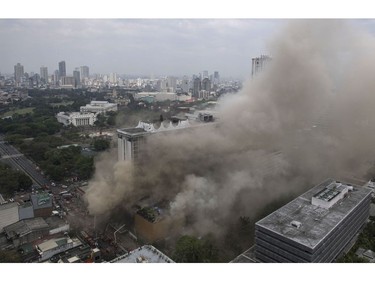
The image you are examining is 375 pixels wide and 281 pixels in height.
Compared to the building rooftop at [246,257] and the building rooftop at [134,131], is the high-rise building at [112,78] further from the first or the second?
the building rooftop at [246,257]

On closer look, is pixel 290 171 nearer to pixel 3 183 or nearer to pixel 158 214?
pixel 158 214

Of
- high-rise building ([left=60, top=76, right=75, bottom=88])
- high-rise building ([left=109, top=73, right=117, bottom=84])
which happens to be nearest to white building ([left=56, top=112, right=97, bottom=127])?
high-rise building ([left=60, top=76, right=75, bottom=88])

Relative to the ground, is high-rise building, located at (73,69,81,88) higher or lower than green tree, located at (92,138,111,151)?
higher

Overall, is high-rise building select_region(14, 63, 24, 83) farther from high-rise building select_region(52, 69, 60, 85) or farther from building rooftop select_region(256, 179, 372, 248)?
building rooftop select_region(256, 179, 372, 248)

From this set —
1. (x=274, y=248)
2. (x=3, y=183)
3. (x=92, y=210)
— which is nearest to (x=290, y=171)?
(x=274, y=248)

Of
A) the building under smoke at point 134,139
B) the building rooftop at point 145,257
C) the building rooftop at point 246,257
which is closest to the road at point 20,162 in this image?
the building under smoke at point 134,139
